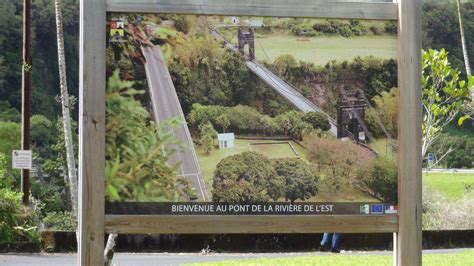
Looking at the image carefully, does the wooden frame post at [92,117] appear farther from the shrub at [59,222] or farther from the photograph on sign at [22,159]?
the photograph on sign at [22,159]

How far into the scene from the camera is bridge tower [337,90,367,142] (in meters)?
5.47

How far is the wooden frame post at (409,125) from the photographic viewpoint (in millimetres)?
5484

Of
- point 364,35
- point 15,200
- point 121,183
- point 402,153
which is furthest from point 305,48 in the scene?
point 15,200

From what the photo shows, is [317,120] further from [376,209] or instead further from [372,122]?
[376,209]

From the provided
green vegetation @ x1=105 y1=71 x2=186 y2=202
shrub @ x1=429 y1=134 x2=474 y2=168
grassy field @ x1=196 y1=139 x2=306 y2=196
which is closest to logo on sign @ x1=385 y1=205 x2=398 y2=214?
grassy field @ x1=196 y1=139 x2=306 y2=196

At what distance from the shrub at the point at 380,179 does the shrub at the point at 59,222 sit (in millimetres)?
17486

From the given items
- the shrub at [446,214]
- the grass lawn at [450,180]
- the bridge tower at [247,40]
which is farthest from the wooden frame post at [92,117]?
the grass lawn at [450,180]

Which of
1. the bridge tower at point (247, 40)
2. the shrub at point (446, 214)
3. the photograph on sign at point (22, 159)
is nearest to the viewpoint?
the bridge tower at point (247, 40)

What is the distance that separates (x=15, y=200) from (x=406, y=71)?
16.2 meters

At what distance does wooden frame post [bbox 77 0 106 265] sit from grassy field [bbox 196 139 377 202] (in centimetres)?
61

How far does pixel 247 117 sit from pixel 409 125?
3.34 feet

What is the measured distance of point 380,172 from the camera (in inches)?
216

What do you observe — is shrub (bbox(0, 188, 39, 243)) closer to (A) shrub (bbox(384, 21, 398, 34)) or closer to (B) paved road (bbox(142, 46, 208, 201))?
(B) paved road (bbox(142, 46, 208, 201))

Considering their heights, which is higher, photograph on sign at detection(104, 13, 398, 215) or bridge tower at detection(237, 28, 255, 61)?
bridge tower at detection(237, 28, 255, 61)
